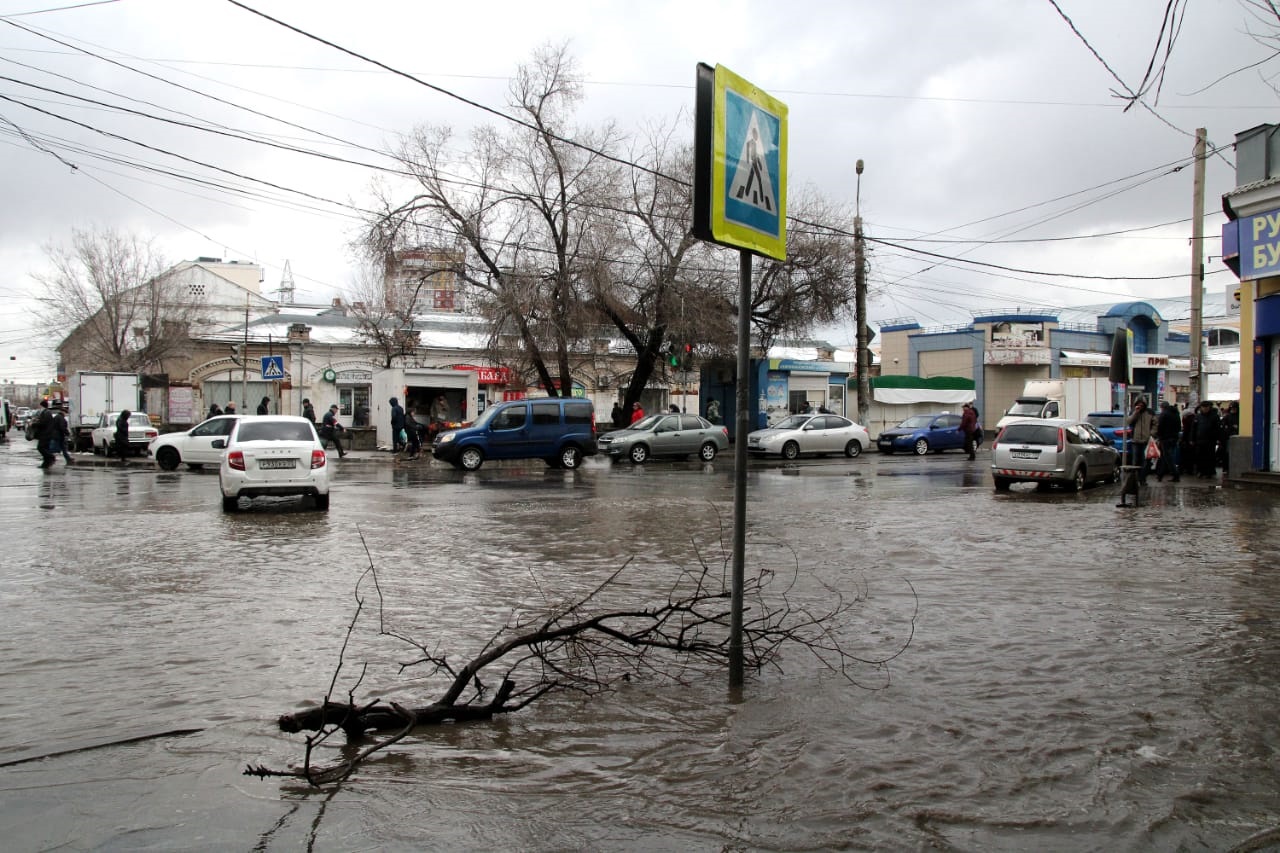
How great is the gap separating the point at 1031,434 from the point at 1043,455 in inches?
21.9

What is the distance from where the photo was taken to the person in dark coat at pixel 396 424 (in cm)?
2983

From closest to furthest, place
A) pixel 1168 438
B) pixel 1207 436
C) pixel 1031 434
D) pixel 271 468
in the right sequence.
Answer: pixel 271 468
pixel 1031 434
pixel 1168 438
pixel 1207 436

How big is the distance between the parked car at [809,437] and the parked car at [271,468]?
677 inches

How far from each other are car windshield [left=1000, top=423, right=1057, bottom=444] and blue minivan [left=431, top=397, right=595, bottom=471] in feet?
37.9

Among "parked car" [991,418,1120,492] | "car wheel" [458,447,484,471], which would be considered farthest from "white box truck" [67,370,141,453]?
"parked car" [991,418,1120,492]

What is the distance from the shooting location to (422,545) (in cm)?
1142

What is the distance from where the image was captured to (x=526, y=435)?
25688 mm

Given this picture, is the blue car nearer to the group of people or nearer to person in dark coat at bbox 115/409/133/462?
the group of people

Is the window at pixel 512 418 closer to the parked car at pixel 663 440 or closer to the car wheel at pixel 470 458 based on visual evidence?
the car wheel at pixel 470 458

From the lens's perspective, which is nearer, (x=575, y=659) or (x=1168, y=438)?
(x=575, y=659)

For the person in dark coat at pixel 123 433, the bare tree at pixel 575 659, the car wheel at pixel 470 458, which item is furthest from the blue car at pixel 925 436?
the bare tree at pixel 575 659

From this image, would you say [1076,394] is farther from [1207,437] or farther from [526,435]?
[526,435]

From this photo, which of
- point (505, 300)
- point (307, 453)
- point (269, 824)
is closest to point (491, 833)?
point (269, 824)

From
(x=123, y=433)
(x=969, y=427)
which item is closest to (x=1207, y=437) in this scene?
(x=969, y=427)
